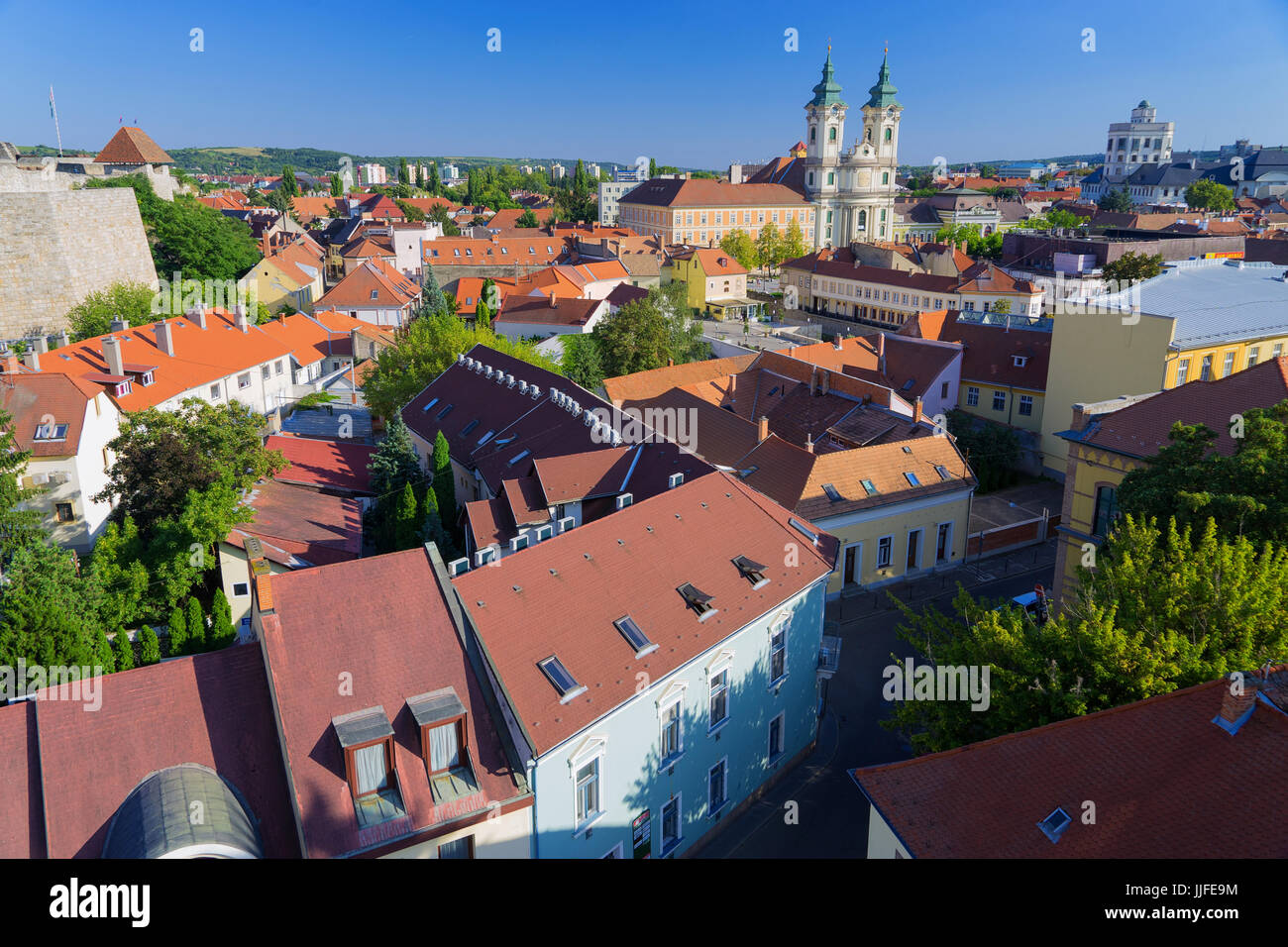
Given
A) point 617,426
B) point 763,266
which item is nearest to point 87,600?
point 617,426

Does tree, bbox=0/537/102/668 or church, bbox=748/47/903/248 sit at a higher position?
church, bbox=748/47/903/248

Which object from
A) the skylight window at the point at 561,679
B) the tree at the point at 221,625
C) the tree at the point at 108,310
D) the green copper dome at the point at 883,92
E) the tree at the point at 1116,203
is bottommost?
the tree at the point at 221,625

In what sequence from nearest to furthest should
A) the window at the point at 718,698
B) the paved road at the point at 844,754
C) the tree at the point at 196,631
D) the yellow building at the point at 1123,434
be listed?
the window at the point at 718,698 → the paved road at the point at 844,754 → the yellow building at the point at 1123,434 → the tree at the point at 196,631

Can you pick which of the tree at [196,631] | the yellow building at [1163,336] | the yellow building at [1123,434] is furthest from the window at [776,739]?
the yellow building at [1163,336]

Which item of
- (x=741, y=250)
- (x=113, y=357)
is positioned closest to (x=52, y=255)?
(x=113, y=357)

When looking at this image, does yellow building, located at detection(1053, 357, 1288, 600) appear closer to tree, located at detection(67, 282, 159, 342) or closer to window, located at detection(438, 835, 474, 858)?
window, located at detection(438, 835, 474, 858)

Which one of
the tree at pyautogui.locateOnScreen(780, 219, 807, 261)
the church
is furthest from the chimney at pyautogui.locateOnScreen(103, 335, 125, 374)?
the church

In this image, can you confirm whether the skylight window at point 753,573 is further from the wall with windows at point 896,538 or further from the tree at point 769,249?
the tree at point 769,249
